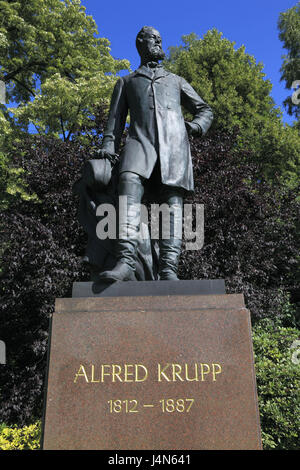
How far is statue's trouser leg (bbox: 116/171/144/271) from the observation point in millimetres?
3924

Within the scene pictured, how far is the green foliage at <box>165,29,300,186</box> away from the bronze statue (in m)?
11.8

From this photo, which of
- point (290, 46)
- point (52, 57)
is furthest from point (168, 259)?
point (290, 46)

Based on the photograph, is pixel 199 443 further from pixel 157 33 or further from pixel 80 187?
pixel 157 33

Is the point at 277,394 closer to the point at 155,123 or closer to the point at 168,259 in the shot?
the point at 168,259

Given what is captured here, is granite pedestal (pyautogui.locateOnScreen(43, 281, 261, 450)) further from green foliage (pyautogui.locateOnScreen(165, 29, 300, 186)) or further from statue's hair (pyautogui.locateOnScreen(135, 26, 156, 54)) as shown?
green foliage (pyautogui.locateOnScreen(165, 29, 300, 186))

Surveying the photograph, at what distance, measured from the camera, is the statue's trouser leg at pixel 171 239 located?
4.10 metres

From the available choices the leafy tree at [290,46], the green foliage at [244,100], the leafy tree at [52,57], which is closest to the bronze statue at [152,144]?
the leafy tree at [52,57]

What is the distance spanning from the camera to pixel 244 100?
61.2 feet

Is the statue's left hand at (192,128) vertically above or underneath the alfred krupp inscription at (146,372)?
above

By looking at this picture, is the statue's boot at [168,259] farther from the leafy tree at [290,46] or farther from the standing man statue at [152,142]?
the leafy tree at [290,46]

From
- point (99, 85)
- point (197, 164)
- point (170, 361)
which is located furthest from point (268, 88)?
point (170, 361)

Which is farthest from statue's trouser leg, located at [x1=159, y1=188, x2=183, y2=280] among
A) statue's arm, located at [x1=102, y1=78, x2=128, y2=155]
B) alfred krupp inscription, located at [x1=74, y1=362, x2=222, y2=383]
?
alfred krupp inscription, located at [x1=74, y1=362, x2=222, y2=383]

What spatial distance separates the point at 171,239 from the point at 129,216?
19.7 inches

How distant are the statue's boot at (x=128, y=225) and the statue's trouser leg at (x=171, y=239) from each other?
0.94ft
